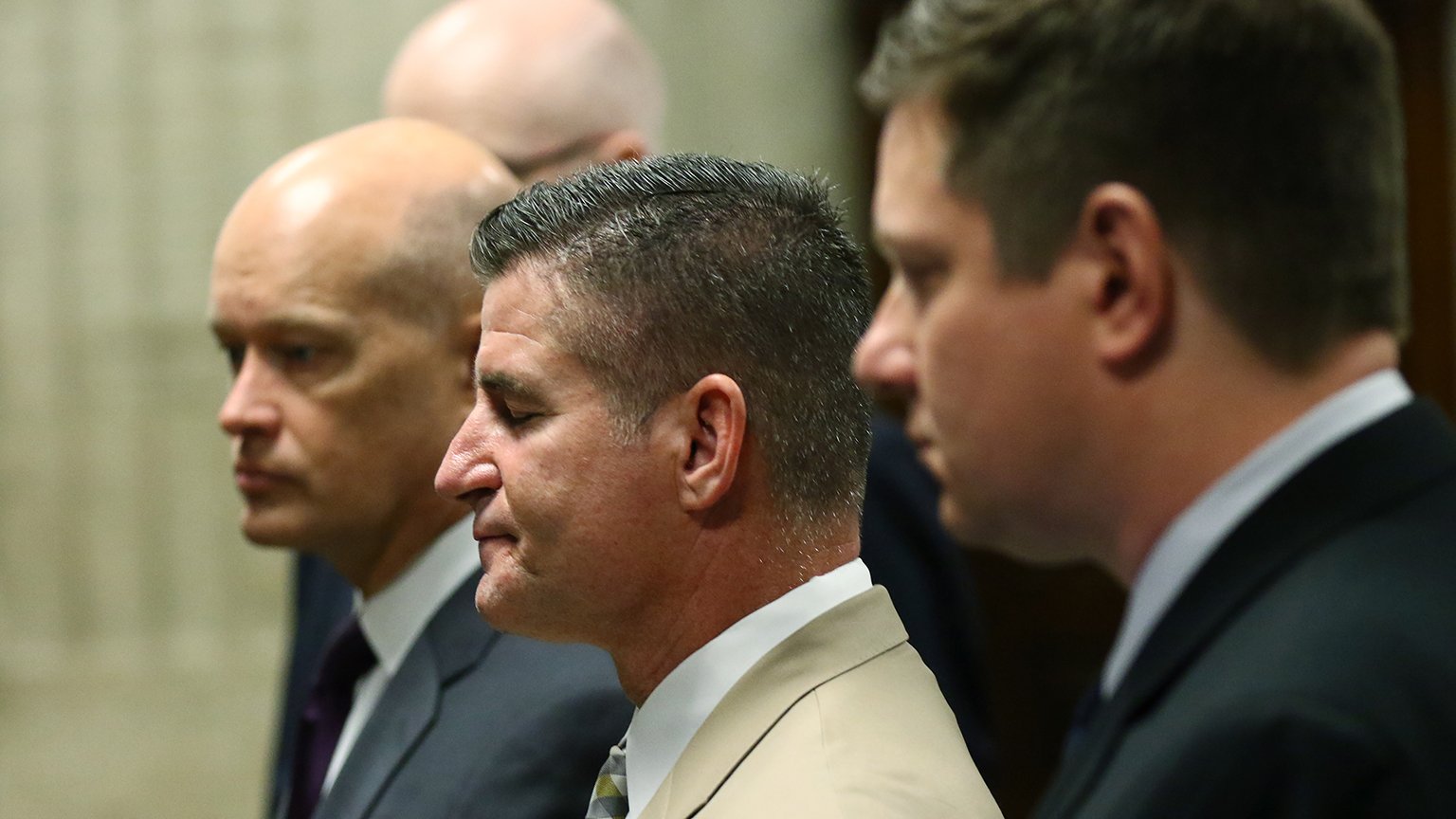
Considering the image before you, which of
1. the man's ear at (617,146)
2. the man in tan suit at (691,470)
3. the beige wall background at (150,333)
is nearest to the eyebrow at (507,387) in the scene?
the man in tan suit at (691,470)

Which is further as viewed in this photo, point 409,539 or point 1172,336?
point 409,539

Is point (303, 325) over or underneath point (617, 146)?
over

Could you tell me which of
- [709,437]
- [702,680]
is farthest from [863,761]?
[709,437]

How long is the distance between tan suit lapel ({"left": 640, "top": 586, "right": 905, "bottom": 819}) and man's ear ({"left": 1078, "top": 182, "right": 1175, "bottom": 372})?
0.45 metres

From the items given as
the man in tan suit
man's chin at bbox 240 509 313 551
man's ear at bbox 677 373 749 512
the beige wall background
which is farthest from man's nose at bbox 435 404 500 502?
the beige wall background

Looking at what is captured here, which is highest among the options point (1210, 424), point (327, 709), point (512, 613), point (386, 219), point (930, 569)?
point (386, 219)

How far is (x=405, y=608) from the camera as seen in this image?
5.26 ft

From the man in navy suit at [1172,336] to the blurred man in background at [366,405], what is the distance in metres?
0.41

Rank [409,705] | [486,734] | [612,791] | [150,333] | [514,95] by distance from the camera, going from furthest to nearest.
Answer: [150,333] → [514,95] → [409,705] → [486,734] → [612,791]

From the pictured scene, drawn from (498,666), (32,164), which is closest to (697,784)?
(498,666)

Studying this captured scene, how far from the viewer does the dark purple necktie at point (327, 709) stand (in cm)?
162

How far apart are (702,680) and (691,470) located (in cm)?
14

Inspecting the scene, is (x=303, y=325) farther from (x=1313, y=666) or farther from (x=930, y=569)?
(x=930, y=569)

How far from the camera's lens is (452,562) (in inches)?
62.9
